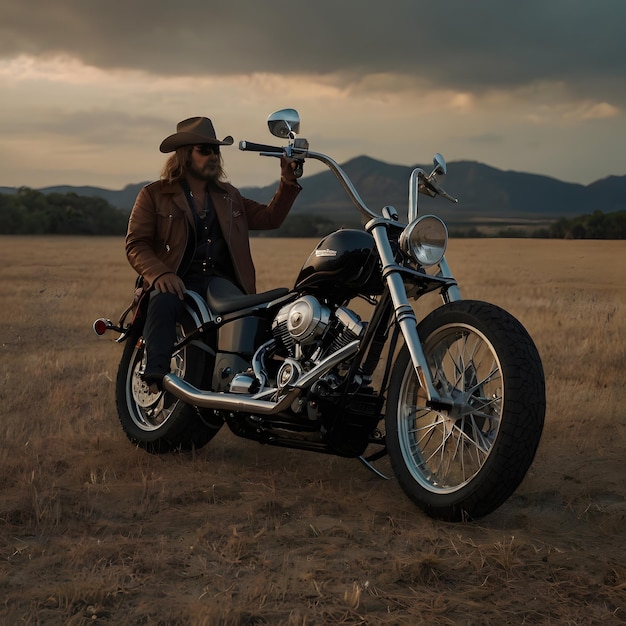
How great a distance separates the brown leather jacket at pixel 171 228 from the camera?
19.2 ft

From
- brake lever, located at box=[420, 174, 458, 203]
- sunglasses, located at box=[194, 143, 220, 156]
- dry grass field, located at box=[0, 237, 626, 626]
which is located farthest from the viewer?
sunglasses, located at box=[194, 143, 220, 156]

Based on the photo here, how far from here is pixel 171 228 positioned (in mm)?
5902

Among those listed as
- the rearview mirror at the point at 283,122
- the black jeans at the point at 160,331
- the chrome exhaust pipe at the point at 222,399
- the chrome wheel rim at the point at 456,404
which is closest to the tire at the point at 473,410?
the chrome wheel rim at the point at 456,404

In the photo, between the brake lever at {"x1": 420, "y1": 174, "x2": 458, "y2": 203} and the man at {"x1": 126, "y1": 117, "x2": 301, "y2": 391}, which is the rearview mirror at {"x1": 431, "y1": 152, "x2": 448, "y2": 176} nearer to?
the brake lever at {"x1": 420, "y1": 174, "x2": 458, "y2": 203}

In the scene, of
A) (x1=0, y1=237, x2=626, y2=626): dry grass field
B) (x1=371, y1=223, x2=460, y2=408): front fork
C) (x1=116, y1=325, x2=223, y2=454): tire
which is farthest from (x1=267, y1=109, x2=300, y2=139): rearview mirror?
(x1=0, y1=237, x2=626, y2=626): dry grass field

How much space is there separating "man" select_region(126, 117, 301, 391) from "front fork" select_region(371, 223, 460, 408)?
51.3 inches

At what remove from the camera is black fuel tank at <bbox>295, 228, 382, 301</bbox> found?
15.4 ft

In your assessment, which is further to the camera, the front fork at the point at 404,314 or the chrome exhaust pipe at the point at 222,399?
the chrome exhaust pipe at the point at 222,399

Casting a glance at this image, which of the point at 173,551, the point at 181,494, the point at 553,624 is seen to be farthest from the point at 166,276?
the point at 553,624

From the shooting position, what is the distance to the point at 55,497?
15.7 feet

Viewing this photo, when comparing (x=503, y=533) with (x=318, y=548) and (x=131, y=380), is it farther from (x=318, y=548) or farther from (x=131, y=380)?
(x=131, y=380)

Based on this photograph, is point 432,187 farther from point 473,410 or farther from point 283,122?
point 473,410

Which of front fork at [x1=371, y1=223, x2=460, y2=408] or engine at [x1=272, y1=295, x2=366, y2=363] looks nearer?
front fork at [x1=371, y1=223, x2=460, y2=408]

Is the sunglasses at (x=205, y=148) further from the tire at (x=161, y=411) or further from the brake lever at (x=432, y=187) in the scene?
the brake lever at (x=432, y=187)
